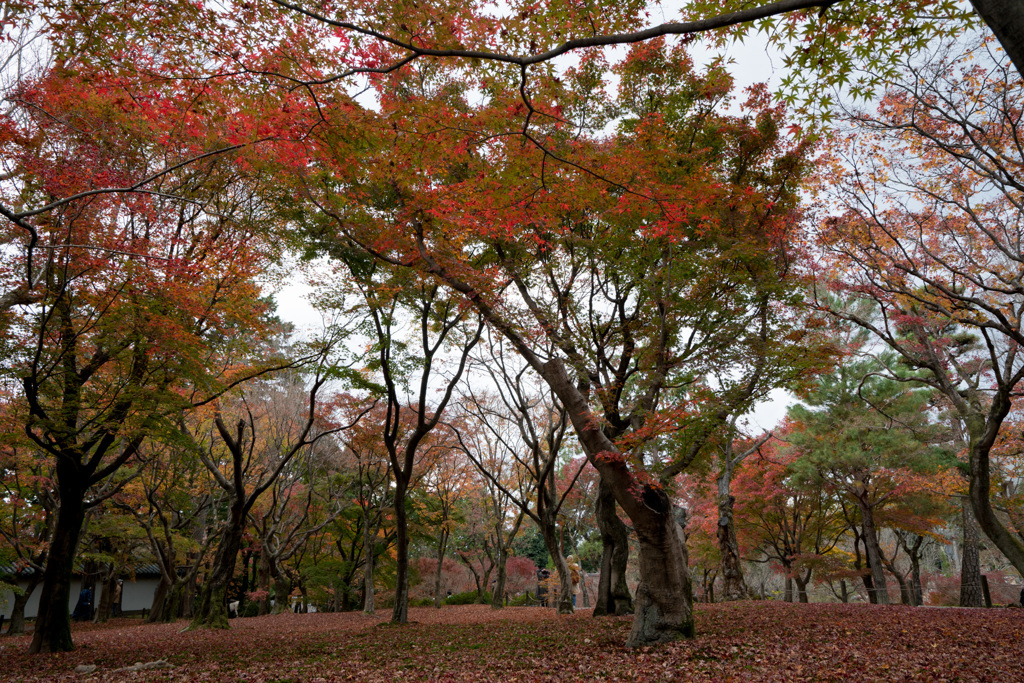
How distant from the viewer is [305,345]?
13.5 meters

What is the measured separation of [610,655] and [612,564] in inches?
219

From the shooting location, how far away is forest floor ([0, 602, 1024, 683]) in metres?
5.46

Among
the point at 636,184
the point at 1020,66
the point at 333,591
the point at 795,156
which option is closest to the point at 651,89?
the point at 795,156

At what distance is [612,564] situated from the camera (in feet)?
39.1

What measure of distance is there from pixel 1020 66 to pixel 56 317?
36.7 ft

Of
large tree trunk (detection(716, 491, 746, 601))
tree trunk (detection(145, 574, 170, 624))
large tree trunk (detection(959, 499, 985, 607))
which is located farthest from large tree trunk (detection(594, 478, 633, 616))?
tree trunk (detection(145, 574, 170, 624))

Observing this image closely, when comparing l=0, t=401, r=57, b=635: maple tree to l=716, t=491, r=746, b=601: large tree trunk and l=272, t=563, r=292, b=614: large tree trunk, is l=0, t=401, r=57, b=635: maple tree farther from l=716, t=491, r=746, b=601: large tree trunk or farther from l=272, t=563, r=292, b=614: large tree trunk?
l=716, t=491, r=746, b=601: large tree trunk

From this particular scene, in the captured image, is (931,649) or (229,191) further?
(229,191)

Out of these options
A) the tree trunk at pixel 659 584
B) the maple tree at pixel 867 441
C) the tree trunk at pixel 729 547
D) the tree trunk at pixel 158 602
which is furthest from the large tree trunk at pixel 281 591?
the maple tree at pixel 867 441

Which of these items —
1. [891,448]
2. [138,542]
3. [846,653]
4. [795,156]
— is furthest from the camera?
[138,542]

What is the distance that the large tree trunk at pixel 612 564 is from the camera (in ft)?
38.1

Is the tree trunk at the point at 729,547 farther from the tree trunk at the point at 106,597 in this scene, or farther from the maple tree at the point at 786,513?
the tree trunk at the point at 106,597

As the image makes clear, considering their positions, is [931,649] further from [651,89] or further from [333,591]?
[333,591]

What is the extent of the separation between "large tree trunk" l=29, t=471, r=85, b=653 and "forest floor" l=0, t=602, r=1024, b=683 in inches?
14.9
